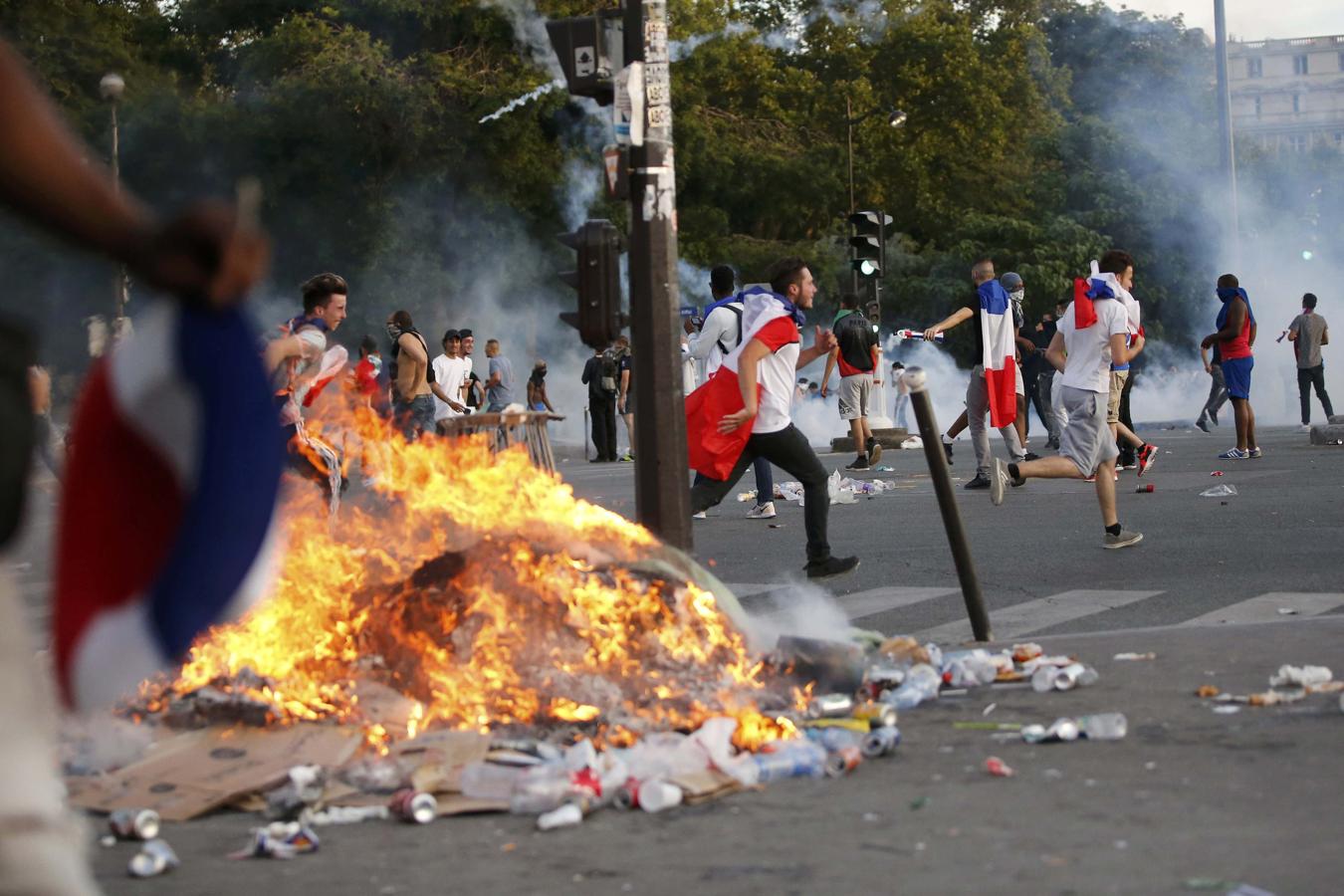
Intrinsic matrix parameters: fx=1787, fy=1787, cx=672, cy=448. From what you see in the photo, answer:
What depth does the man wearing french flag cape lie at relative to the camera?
32.6 ft

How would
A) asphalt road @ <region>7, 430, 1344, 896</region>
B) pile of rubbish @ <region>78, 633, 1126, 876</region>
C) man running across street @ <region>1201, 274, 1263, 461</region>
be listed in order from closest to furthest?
asphalt road @ <region>7, 430, 1344, 896</region> < pile of rubbish @ <region>78, 633, 1126, 876</region> < man running across street @ <region>1201, 274, 1263, 461</region>

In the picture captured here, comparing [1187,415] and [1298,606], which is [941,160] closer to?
[1187,415]

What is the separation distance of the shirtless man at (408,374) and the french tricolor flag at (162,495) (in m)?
14.2

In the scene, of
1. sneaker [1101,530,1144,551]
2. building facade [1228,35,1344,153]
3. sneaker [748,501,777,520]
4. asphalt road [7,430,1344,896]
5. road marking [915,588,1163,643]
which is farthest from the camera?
building facade [1228,35,1344,153]

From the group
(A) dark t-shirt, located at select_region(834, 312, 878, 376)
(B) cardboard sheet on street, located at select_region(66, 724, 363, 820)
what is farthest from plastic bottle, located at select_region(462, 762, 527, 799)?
(A) dark t-shirt, located at select_region(834, 312, 878, 376)

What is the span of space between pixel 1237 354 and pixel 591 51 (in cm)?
1262

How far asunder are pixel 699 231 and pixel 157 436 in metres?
44.4

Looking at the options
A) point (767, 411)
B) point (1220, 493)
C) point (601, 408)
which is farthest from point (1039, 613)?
point (601, 408)

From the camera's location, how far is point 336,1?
140ft

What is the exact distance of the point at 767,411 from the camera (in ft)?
33.8

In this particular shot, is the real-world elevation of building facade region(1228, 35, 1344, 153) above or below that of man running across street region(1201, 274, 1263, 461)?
above

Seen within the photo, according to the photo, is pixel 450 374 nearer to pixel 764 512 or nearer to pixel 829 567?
pixel 764 512

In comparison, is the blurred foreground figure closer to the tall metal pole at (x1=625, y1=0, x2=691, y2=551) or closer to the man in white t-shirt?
the tall metal pole at (x1=625, y1=0, x2=691, y2=551)

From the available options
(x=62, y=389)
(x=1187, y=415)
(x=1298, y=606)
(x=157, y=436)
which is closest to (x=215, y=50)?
(x=62, y=389)
